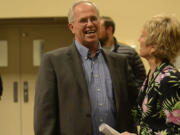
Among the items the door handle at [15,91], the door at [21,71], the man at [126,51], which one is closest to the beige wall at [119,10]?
the door at [21,71]

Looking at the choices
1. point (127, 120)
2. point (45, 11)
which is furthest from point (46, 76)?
point (45, 11)

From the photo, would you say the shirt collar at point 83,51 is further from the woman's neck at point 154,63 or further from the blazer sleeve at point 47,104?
the woman's neck at point 154,63

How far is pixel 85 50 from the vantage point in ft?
6.14

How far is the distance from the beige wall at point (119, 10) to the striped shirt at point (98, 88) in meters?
2.12

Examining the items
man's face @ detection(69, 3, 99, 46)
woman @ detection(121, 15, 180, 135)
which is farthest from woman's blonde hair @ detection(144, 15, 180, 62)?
man's face @ detection(69, 3, 99, 46)

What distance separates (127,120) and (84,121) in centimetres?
35

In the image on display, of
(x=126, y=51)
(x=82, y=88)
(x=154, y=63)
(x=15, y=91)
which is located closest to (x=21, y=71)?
(x=15, y=91)

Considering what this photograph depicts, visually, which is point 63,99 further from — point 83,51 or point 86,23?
point 86,23

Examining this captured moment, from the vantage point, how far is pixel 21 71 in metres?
4.77

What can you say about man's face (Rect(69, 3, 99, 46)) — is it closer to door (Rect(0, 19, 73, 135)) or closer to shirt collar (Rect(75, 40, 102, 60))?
shirt collar (Rect(75, 40, 102, 60))

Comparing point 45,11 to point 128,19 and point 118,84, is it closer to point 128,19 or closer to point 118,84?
point 128,19

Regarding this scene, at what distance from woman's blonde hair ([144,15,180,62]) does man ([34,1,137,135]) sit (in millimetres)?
381

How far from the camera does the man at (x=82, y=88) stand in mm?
1742

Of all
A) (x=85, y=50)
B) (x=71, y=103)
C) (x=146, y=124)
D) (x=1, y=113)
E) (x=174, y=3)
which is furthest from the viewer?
(x=1, y=113)
